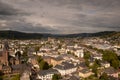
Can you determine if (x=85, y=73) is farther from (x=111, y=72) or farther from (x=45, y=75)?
(x=45, y=75)

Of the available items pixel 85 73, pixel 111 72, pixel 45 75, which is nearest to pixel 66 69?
pixel 85 73

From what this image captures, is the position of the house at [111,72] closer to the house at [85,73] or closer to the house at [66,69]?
the house at [85,73]

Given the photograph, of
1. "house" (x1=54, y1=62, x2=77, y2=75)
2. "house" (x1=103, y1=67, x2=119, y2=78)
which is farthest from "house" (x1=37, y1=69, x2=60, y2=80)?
"house" (x1=103, y1=67, x2=119, y2=78)

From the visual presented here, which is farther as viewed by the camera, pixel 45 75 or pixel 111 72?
pixel 111 72

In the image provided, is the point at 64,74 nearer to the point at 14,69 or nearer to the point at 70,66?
the point at 70,66

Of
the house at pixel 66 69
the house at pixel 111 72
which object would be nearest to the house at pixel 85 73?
the house at pixel 111 72

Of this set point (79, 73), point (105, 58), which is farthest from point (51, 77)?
point (105, 58)

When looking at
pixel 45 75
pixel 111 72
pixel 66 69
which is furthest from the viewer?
pixel 66 69

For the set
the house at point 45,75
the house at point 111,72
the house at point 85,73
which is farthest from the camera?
the house at point 111,72

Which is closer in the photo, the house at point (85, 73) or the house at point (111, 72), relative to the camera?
the house at point (85, 73)

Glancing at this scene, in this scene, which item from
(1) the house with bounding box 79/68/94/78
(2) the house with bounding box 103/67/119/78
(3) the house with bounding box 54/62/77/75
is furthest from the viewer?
(3) the house with bounding box 54/62/77/75

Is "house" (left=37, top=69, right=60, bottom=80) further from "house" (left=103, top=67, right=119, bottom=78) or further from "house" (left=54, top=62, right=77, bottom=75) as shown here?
"house" (left=103, top=67, right=119, bottom=78)
